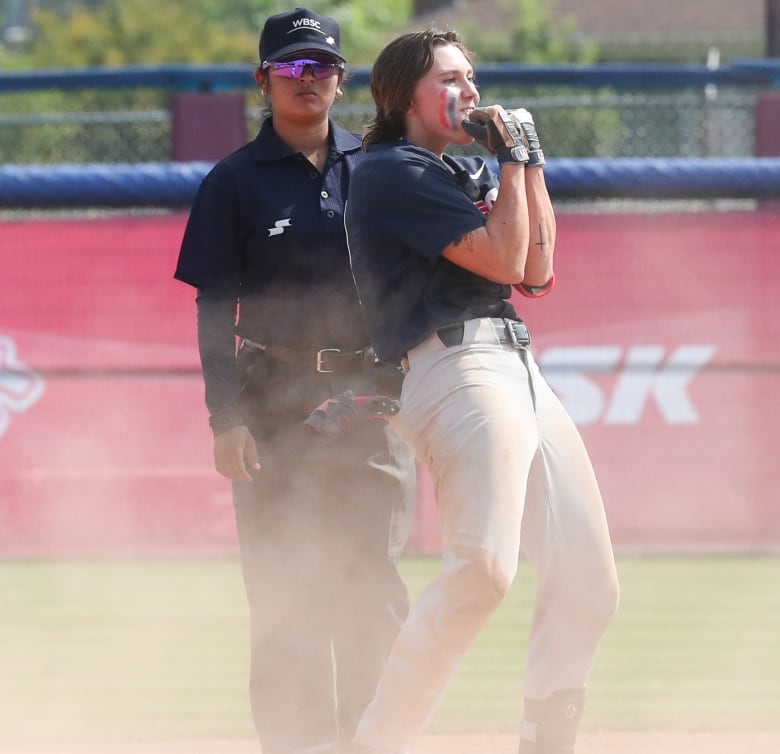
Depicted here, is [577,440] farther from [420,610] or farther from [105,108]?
[105,108]

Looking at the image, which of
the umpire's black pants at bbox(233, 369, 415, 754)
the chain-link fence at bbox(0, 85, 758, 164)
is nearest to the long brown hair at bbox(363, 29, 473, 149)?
the umpire's black pants at bbox(233, 369, 415, 754)

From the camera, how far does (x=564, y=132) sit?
44.2 ft

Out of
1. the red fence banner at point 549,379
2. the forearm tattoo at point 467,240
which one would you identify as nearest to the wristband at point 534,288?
the forearm tattoo at point 467,240

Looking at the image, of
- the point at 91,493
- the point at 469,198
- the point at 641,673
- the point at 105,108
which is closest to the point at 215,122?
the point at 91,493

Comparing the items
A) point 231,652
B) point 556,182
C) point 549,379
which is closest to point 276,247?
point 231,652

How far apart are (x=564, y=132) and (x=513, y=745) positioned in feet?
32.1

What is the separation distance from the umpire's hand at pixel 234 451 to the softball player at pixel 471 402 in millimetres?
492

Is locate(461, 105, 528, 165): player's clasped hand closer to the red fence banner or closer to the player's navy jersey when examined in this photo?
the player's navy jersey

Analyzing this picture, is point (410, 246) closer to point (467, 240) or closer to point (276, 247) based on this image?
point (467, 240)

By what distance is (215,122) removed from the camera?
24.9 feet

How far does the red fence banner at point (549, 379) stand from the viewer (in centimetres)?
708

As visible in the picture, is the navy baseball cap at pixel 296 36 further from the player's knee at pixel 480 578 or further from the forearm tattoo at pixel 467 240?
the player's knee at pixel 480 578

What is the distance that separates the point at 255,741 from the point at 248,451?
42.7 inches

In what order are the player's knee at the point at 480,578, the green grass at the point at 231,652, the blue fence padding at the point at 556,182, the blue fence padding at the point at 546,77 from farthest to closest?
the blue fence padding at the point at 546,77, the blue fence padding at the point at 556,182, the green grass at the point at 231,652, the player's knee at the point at 480,578
